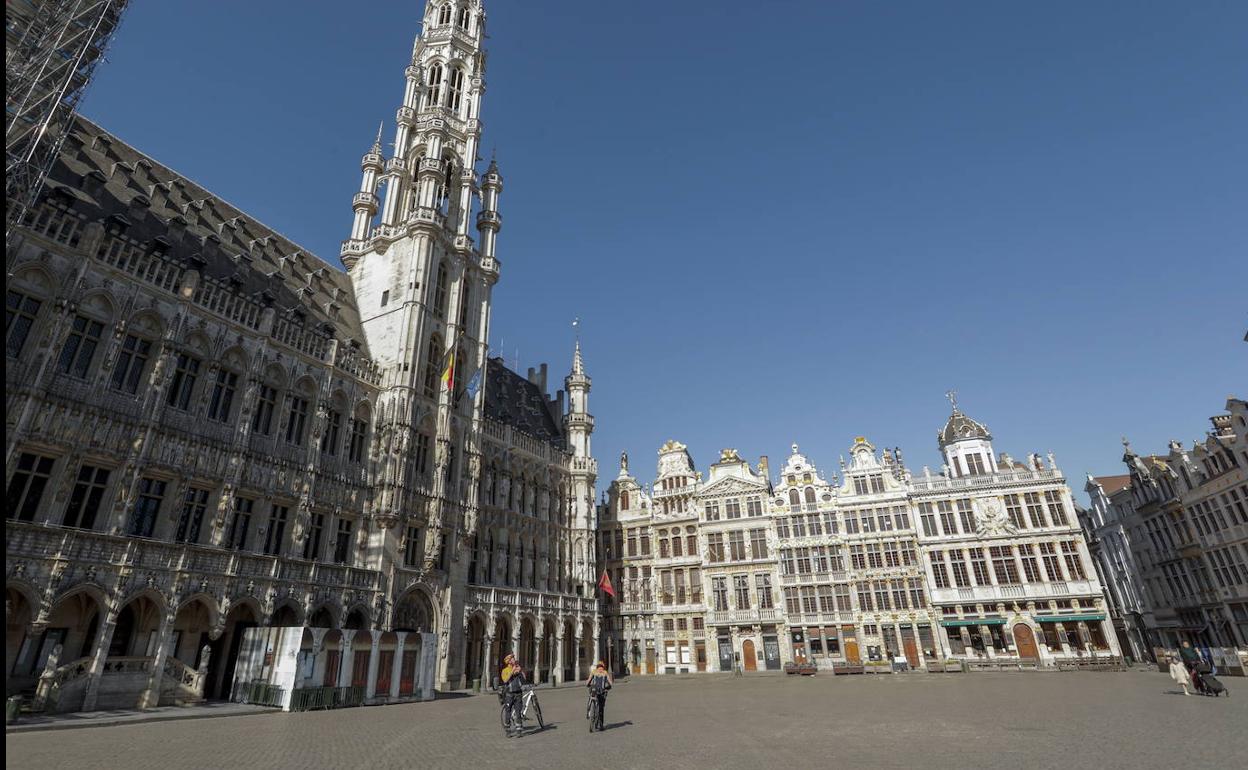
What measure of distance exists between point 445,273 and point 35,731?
97.6 ft

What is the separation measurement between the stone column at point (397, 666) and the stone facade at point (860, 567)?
92.7 feet

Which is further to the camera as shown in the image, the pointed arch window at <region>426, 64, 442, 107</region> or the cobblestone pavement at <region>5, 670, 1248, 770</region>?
the pointed arch window at <region>426, 64, 442, 107</region>

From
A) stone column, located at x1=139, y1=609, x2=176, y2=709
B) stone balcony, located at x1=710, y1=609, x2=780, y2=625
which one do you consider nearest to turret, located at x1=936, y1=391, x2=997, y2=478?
stone balcony, located at x1=710, y1=609, x2=780, y2=625

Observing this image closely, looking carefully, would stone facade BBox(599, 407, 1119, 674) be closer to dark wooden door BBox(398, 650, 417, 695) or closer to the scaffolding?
dark wooden door BBox(398, 650, 417, 695)

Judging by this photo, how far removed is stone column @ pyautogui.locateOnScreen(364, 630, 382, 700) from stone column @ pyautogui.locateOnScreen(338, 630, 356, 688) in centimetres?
79

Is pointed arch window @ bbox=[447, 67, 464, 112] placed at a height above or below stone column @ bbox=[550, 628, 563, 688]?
above

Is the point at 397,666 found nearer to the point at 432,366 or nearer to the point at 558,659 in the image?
the point at 432,366

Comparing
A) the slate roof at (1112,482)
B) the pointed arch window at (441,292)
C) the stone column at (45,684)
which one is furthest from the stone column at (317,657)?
the slate roof at (1112,482)

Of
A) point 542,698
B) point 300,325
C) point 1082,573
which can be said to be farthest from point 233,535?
point 1082,573

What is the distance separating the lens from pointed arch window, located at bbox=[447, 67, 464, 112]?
49.3m

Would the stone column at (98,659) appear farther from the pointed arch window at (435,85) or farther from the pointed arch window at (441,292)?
the pointed arch window at (435,85)

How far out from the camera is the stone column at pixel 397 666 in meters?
25.5

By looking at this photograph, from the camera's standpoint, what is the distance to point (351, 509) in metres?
31.8

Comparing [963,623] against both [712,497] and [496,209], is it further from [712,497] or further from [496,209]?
[496,209]
